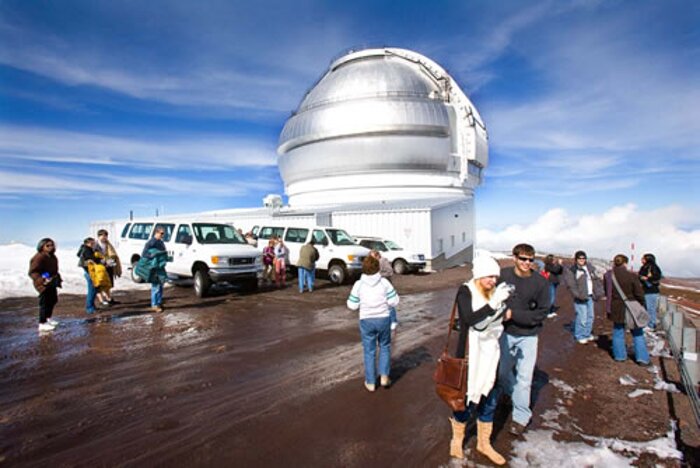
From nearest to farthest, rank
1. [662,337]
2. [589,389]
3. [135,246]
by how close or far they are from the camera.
Result: 1. [589,389]
2. [662,337]
3. [135,246]

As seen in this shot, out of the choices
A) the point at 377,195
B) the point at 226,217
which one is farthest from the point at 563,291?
the point at 226,217

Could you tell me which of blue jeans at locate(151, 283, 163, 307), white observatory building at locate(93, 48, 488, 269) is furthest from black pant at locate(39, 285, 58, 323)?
white observatory building at locate(93, 48, 488, 269)

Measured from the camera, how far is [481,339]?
11.3 feet

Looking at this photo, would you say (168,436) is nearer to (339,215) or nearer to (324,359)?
(324,359)

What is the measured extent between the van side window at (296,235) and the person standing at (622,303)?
10.4m

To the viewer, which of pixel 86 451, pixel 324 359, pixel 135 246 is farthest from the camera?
pixel 135 246

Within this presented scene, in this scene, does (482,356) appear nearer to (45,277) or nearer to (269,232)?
(45,277)

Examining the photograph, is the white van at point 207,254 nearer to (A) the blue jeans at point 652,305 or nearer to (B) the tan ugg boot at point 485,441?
(B) the tan ugg boot at point 485,441

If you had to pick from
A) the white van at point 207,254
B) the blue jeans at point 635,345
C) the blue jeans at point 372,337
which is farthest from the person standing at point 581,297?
the white van at point 207,254

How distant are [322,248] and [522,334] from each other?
36.6 ft

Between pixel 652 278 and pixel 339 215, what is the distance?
623 inches

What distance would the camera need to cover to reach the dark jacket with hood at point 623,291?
20.7 feet

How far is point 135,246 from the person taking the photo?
1288 centimetres

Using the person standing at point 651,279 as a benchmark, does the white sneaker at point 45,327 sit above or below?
below
